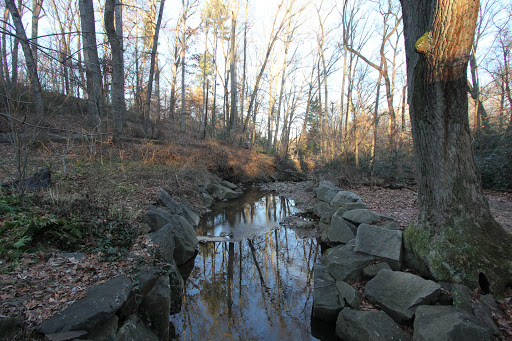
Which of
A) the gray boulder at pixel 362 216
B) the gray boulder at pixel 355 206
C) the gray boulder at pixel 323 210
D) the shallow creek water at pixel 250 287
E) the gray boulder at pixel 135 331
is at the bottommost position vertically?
the shallow creek water at pixel 250 287

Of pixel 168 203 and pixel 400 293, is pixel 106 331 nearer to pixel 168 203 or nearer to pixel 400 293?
pixel 400 293

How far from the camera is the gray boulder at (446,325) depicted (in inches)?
106

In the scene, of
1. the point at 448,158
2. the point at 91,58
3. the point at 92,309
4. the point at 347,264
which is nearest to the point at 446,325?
the point at 347,264

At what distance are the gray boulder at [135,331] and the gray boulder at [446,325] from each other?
3020 millimetres

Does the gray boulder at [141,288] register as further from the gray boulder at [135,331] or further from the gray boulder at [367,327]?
the gray boulder at [367,327]

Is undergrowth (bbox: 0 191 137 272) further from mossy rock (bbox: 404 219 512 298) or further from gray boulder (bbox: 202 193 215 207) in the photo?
gray boulder (bbox: 202 193 215 207)

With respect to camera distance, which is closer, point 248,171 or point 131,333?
point 131,333

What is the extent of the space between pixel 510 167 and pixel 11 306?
13518 millimetres

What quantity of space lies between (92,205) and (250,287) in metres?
3.19

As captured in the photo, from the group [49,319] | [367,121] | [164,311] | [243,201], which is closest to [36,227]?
[49,319]

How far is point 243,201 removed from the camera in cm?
1187

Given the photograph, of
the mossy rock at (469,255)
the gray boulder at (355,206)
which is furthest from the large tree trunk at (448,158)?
the gray boulder at (355,206)

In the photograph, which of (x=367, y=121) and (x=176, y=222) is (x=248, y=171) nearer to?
(x=367, y=121)

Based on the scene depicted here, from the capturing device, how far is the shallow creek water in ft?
12.4
